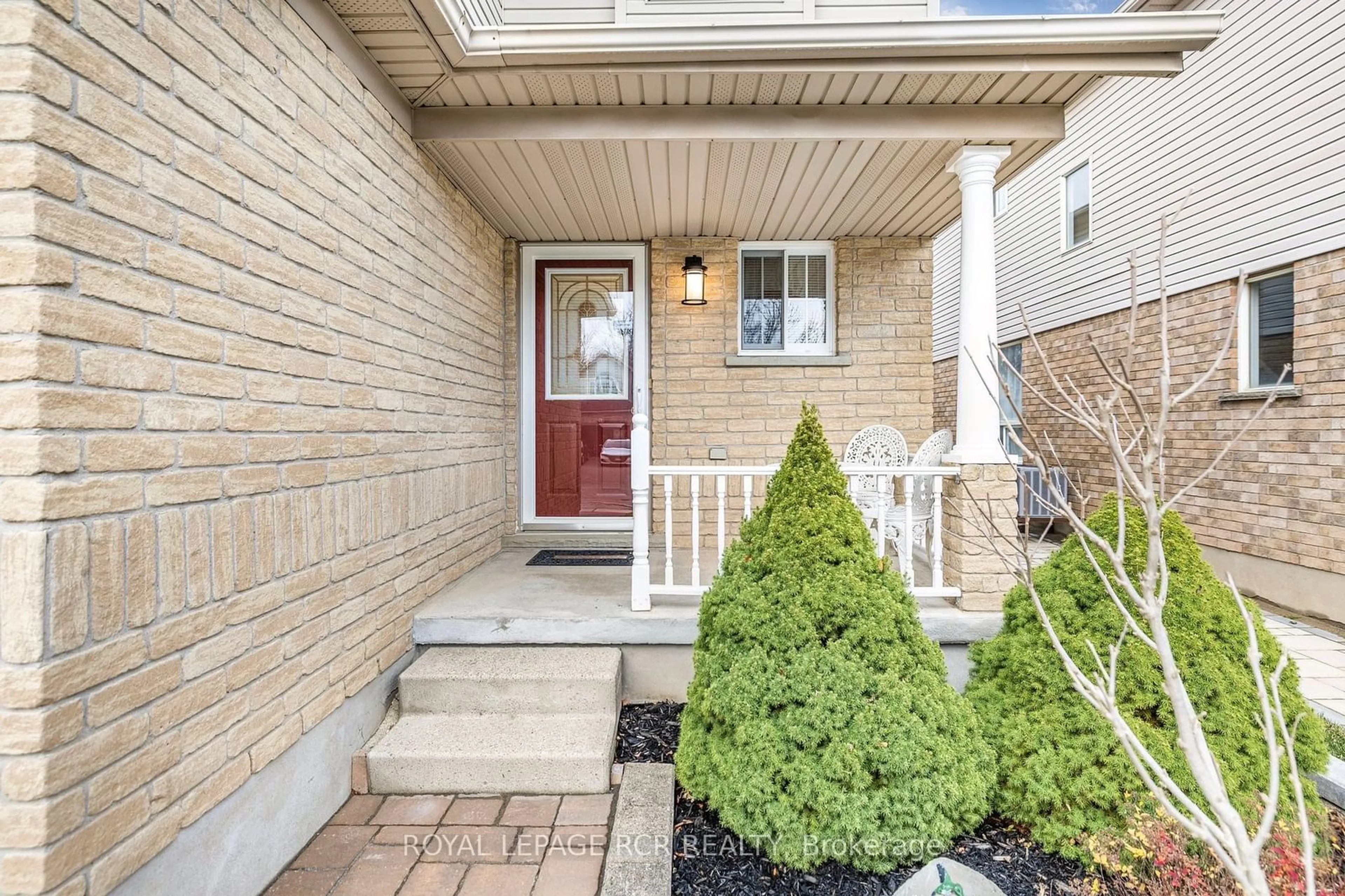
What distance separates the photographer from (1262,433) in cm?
452

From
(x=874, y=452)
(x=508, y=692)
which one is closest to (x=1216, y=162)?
(x=874, y=452)

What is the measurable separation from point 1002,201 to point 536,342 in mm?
7295

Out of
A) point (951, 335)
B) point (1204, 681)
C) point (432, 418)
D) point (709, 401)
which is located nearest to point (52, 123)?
point (432, 418)

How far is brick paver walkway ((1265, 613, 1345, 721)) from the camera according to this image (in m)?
2.85

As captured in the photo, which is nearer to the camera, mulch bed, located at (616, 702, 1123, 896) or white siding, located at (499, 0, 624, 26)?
mulch bed, located at (616, 702, 1123, 896)

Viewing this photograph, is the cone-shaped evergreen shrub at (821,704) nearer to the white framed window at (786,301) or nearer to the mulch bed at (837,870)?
the mulch bed at (837,870)

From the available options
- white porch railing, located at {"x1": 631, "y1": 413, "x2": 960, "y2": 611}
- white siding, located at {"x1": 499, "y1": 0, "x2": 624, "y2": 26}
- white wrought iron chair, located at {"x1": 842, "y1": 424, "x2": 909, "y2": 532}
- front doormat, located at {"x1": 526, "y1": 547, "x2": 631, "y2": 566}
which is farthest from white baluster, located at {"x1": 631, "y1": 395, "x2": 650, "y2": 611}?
white siding, located at {"x1": 499, "y1": 0, "x2": 624, "y2": 26}

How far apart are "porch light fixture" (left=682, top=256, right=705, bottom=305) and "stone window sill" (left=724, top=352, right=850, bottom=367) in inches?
19.9

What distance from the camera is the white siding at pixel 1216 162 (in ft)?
13.7

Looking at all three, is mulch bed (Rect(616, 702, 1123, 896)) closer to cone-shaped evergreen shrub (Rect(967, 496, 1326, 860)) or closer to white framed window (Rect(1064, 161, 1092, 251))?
cone-shaped evergreen shrub (Rect(967, 496, 1326, 860))

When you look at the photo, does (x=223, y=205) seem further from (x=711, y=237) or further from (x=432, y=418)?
(x=711, y=237)

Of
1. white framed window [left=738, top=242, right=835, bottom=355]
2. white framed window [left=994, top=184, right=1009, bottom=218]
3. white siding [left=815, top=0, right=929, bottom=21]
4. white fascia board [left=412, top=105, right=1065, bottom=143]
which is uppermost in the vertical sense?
white framed window [left=994, top=184, right=1009, bottom=218]

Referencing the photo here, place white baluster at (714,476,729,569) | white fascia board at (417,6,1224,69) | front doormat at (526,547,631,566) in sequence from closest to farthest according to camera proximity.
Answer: white fascia board at (417,6,1224,69) < white baluster at (714,476,729,569) < front doormat at (526,547,631,566)

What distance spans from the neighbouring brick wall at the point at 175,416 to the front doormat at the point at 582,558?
57.7 inches
